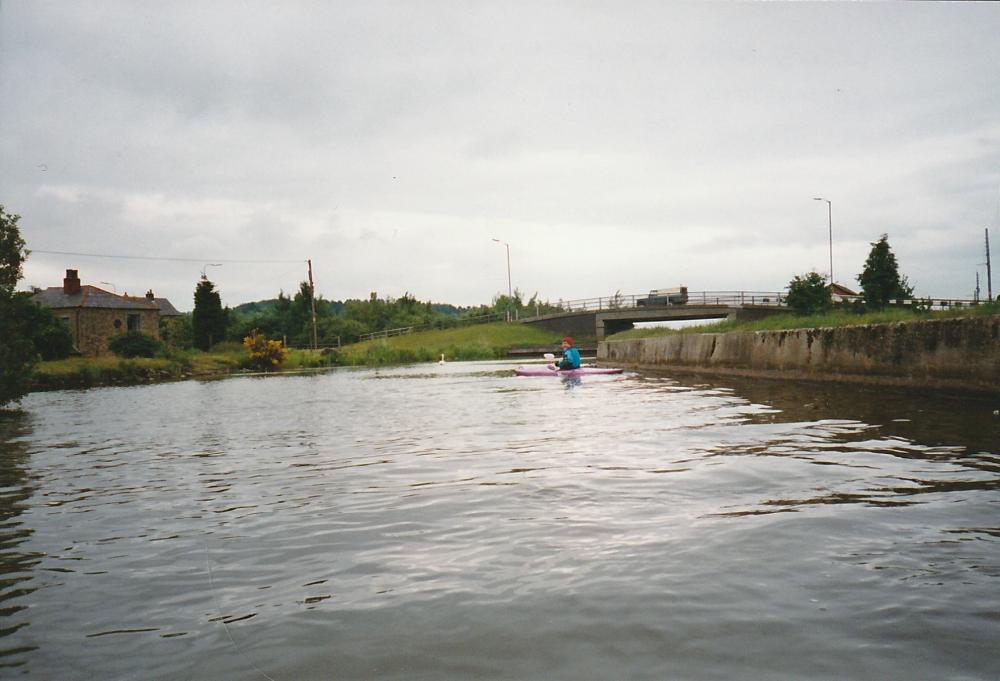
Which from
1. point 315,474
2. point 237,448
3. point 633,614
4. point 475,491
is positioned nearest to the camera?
point 633,614

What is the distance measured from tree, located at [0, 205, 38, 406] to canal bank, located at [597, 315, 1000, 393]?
19492 millimetres

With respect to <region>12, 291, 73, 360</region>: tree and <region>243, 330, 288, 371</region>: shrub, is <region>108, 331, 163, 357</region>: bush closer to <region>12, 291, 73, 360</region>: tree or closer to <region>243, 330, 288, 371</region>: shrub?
<region>12, 291, 73, 360</region>: tree

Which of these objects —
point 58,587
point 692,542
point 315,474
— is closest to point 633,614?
point 692,542

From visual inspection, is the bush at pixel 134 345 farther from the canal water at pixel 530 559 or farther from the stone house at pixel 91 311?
the canal water at pixel 530 559

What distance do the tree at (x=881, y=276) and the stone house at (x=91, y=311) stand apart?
58.1 meters

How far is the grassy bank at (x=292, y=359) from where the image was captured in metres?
38.6

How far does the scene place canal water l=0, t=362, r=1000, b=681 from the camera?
3111 millimetres

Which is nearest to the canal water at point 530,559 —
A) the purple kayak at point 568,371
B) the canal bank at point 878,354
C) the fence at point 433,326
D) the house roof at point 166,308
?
the canal bank at point 878,354

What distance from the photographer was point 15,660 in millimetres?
3264

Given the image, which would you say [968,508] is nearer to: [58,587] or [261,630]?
[261,630]

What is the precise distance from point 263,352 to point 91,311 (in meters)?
20.2

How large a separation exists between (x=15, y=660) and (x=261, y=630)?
1102 millimetres

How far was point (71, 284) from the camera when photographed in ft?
211

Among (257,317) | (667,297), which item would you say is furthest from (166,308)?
(667,297)
